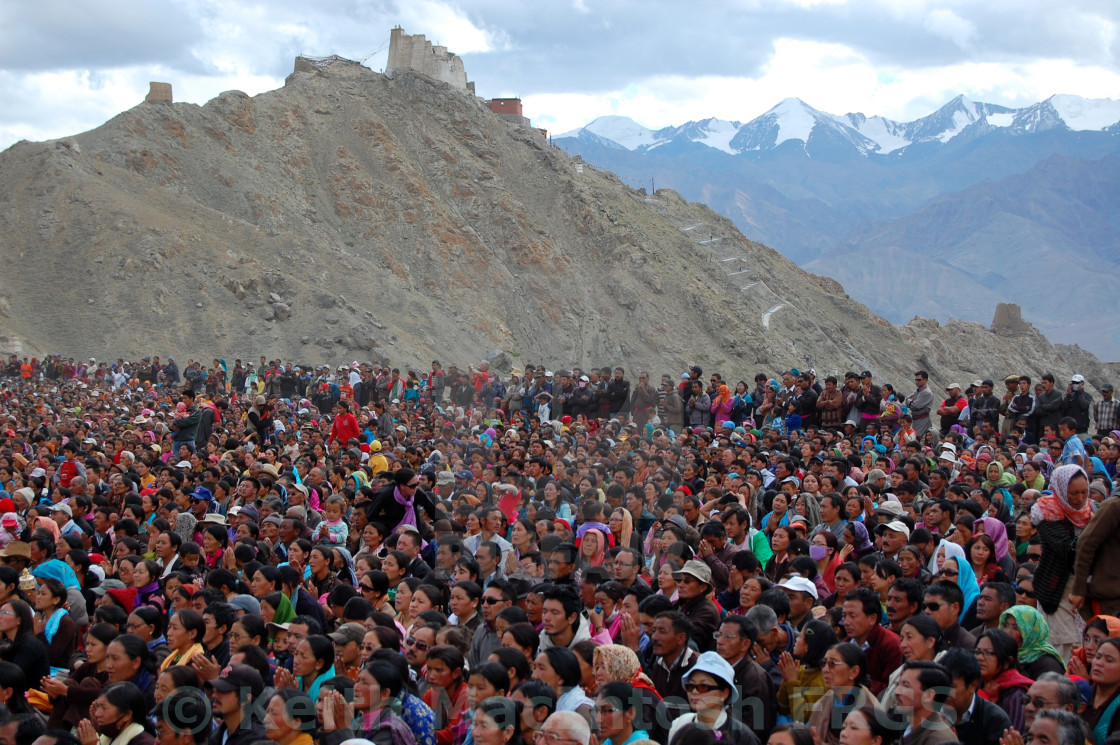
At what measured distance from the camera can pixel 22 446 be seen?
15359mm

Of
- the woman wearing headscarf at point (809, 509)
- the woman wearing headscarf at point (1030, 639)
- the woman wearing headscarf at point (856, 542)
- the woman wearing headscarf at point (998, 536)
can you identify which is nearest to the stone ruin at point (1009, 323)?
the woman wearing headscarf at point (809, 509)

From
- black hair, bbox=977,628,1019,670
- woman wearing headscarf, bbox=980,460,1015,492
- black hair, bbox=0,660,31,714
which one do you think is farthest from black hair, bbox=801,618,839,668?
woman wearing headscarf, bbox=980,460,1015,492

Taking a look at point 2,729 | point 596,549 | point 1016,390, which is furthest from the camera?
point 1016,390

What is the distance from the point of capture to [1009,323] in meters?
56.1

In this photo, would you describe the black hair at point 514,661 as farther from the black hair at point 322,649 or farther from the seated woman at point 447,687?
the black hair at point 322,649

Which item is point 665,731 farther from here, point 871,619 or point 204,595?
point 204,595

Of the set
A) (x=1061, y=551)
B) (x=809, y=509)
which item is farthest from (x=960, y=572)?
(x=809, y=509)

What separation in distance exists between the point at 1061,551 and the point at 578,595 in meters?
2.92

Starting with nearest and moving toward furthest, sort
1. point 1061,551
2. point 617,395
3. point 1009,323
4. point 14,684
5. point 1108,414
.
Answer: point 14,684, point 1061,551, point 1108,414, point 617,395, point 1009,323

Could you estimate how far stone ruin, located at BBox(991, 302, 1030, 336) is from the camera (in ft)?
183

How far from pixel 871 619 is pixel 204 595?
14.1 feet

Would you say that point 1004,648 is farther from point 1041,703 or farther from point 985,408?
point 985,408

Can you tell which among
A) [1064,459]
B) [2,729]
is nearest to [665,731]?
[2,729]

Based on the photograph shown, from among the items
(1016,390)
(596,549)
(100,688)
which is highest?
(1016,390)
